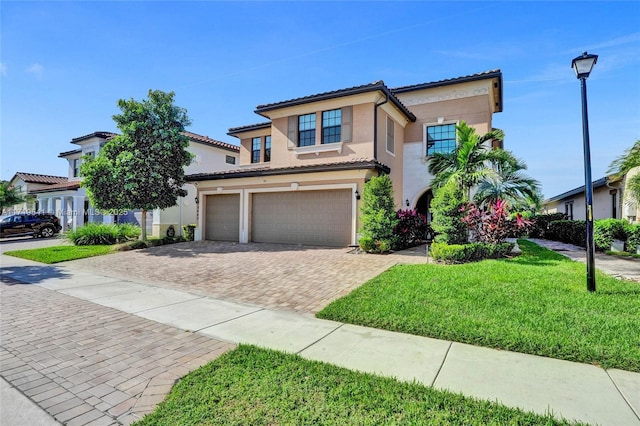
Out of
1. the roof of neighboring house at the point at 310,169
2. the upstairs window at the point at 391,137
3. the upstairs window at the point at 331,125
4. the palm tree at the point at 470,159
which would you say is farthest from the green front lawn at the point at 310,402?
the upstairs window at the point at 391,137

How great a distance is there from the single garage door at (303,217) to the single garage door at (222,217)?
4.06 feet

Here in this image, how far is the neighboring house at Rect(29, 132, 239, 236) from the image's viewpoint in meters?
22.0

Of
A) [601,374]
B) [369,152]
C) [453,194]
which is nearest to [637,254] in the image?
[453,194]

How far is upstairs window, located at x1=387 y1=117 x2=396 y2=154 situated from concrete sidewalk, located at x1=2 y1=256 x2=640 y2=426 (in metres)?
12.5

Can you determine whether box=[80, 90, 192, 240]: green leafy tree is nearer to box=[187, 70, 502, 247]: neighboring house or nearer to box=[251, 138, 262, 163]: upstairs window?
box=[187, 70, 502, 247]: neighboring house

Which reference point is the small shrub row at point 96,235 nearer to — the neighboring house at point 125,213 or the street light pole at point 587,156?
the neighboring house at point 125,213

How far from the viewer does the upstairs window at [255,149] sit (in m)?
21.2

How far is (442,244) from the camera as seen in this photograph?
1011 cm

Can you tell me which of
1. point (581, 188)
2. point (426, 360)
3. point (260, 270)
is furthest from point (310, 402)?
point (581, 188)

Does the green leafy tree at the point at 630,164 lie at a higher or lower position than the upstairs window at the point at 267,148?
lower

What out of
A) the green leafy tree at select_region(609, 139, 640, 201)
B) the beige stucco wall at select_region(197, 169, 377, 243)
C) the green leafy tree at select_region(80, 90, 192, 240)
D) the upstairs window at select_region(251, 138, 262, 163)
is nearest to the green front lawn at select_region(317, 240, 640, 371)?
the green leafy tree at select_region(609, 139, 640, 201)

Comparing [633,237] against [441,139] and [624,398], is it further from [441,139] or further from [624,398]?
[624,398]

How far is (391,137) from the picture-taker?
16.5 metres

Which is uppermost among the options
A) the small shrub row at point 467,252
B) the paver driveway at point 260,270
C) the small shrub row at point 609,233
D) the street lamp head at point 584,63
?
the street lamp head at point 584,63
